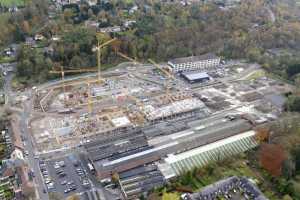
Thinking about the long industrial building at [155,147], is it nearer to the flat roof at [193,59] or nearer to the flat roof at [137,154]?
the flat roof at [137,154]

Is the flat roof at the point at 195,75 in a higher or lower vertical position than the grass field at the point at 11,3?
lower

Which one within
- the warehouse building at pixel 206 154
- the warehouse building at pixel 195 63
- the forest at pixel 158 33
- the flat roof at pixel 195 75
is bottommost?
the warehouse building at pixel 206 154

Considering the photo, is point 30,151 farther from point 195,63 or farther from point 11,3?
point 11,3

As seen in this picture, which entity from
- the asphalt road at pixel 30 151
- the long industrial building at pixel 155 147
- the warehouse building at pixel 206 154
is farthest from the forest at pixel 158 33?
the warehouse building at pixel 206 154

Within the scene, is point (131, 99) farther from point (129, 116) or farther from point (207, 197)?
point (207, 197)

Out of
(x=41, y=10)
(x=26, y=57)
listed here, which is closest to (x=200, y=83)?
(x=26, y=57)

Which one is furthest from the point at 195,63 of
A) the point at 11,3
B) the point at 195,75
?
the point at 11,3
